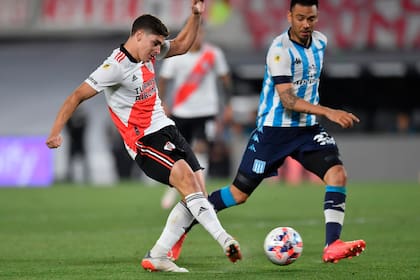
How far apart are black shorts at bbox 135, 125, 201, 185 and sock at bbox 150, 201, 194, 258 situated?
33 cm

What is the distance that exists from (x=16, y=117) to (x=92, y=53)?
2801mm

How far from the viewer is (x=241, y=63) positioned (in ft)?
92.3

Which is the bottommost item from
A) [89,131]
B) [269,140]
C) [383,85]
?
[89,131]

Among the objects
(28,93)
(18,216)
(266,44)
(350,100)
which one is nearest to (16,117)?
(28,93)

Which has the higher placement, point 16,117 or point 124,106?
point 124,106

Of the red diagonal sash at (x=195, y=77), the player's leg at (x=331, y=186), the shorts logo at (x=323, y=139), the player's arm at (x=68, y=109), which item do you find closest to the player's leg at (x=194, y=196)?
the player's arm at (x=68, y=109)

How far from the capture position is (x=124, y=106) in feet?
26.6

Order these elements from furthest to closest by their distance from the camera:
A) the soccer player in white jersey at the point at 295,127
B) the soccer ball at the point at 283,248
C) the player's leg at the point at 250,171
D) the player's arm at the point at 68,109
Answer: the player's leg at the point at 250,171, the soccer player in white jersey at the point at 295,127, the soccer ball at the point at 283,248, the player's arm at the point at 68,109

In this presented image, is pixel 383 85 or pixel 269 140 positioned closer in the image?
pixel 269 140

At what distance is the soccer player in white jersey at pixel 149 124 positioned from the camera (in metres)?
7.80

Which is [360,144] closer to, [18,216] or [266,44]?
[266,44]

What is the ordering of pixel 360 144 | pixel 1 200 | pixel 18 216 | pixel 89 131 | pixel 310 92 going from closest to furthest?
pixel 310 92
pixel 18 216
pixel 1 200
pixel 360 144
pixel 89 131

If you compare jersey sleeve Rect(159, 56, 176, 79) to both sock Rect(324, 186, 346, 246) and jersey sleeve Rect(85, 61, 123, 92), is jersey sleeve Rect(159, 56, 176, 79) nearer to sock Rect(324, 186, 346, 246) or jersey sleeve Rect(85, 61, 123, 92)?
sock Rect(324, 186, 346, 246)

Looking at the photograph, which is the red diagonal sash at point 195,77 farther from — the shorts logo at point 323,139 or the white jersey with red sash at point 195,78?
the shorts logo at point 323,139
